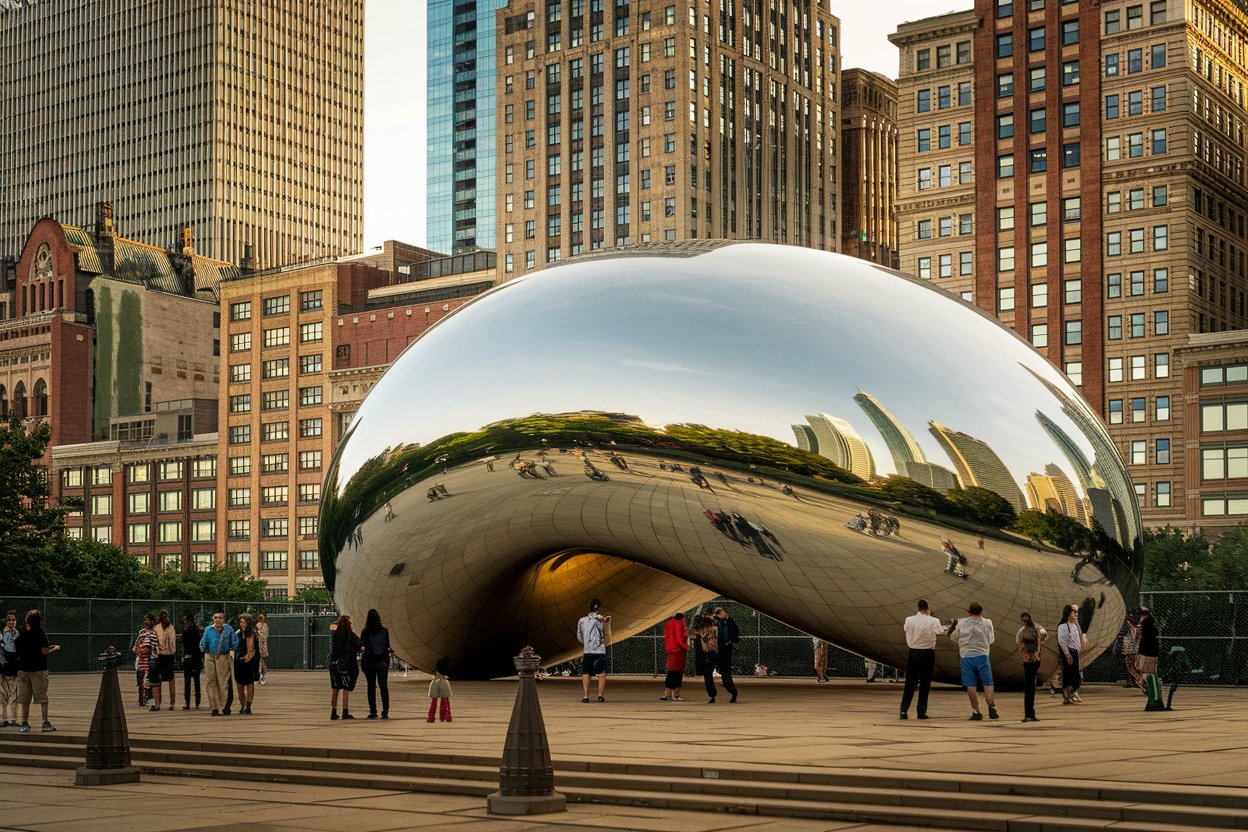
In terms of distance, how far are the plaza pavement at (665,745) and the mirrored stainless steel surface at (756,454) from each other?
6.11 feet

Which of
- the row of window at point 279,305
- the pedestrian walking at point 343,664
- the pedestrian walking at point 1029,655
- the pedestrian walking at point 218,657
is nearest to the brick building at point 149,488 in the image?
the row of window at point 279,305

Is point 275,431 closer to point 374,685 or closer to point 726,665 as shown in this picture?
point 726,665

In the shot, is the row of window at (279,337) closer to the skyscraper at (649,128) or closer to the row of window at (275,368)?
the row of window at (275,368)

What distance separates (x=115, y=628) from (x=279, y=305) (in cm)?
10399

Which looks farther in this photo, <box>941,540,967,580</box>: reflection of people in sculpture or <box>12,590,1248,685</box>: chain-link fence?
<box>12,590,1248,685</box>: chain-link fence

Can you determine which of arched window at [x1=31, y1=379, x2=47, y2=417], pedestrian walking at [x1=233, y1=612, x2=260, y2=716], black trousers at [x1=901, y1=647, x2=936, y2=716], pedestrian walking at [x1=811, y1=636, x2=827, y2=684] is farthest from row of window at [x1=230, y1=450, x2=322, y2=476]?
black trousers at [x1=901, y1=647, x2=936, y2=716]

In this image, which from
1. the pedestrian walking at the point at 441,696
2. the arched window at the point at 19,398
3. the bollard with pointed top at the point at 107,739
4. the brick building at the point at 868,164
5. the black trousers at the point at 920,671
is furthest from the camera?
the brick building at the point at 868,164

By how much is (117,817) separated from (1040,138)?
103353 mm

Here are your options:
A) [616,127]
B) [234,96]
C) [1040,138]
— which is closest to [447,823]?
[1040,138]

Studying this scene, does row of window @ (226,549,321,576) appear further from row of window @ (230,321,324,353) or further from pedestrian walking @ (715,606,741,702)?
pedestrian walking @ (715,606,741,702)

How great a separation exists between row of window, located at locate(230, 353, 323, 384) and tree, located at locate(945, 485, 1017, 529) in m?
126

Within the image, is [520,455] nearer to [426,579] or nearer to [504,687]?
[426,579]

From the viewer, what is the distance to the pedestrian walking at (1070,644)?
2272 centimetres

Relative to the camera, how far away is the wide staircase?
1246cm
